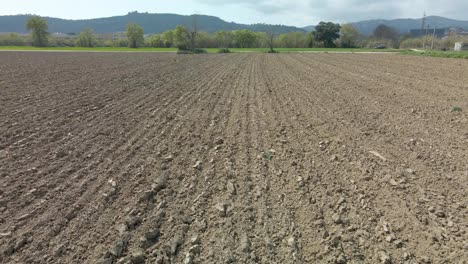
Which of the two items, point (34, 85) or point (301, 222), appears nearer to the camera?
point (301, 222)

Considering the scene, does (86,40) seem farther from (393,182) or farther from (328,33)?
(393,182)

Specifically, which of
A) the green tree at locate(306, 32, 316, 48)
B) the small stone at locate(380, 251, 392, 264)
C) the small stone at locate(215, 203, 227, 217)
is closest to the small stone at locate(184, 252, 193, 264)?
the small stone at locate(215, 203, 227, 217)

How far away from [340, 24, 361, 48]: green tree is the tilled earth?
95682 mm

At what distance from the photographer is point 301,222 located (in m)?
4.41

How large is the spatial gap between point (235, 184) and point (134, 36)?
102741 millimetres

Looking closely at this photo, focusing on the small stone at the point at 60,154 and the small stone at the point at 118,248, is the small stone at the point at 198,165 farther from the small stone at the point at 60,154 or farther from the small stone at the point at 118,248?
the small stone at the point at 60,154

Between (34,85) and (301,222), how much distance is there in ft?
53.9

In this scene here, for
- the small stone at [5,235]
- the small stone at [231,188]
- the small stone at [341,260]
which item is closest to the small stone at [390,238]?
the small stone at [341,260]

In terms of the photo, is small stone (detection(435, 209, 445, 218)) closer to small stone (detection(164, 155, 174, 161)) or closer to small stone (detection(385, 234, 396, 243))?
small stone (detection(385, 234, 396, 243))

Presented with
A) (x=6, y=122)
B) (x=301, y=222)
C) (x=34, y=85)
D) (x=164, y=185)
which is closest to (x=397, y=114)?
(x=301, y=222)

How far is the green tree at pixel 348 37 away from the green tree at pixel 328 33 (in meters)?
2.33

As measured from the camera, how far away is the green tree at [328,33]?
97688mm

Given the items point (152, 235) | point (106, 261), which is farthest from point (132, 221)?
point (106, 261)

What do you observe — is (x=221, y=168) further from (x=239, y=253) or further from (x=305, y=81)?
(x=305, y=81)
